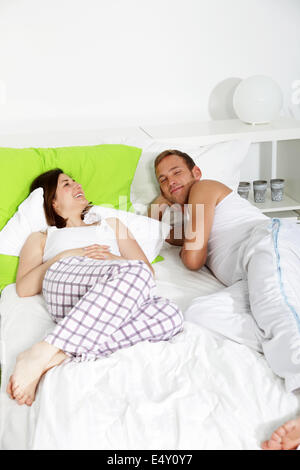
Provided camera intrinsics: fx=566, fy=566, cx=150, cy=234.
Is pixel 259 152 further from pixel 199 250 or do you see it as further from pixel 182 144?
pixel 199 250

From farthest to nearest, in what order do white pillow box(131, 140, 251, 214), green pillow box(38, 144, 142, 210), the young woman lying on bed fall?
white pillow box(131, 140, 251, 214) → green pillow box(38, 144, 142, 210) → the young woman lying on bed

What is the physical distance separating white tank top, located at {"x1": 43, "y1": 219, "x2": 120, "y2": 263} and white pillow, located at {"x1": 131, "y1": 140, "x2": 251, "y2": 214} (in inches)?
12.1

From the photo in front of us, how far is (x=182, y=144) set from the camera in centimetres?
238

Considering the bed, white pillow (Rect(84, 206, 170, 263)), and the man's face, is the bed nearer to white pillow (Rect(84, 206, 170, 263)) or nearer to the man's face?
white pillow (Rect(84, 206, 170, 263))

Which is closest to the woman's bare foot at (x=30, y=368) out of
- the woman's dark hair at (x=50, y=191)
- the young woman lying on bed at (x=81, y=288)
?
the young woman lying on bed at (x=81, y=288)

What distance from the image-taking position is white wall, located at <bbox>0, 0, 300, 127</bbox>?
8.16 feet

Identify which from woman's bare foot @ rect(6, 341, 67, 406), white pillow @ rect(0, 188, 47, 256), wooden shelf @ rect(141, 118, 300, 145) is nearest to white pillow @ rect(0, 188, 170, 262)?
white pillow @ rect(0, 188, 47, 256)

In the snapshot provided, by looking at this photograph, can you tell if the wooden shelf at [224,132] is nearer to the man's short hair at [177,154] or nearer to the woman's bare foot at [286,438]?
the man's short hair at [177,154]

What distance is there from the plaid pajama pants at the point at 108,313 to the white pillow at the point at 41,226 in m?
0.37

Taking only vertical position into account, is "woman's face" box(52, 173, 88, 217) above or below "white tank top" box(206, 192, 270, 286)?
above

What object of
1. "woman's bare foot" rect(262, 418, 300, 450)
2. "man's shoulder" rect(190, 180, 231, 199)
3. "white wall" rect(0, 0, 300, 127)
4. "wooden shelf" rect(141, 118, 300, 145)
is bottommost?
"woman's bare foot" rect(262, 418, 300, 450)

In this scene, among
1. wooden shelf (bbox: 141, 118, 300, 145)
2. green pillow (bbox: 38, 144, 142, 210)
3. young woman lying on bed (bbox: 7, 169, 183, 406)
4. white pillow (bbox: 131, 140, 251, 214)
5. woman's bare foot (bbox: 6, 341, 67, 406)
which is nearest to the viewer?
woman's bare foot (bbox: 6, 341, 67, 406)

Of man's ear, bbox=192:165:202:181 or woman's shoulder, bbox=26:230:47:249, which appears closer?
woman's shoulder, bbox=26:230:47:249

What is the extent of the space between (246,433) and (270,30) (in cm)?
208
